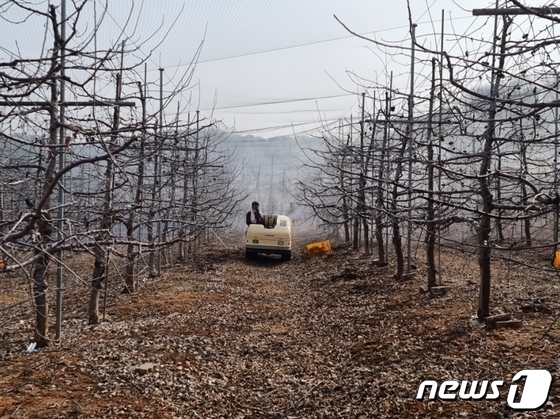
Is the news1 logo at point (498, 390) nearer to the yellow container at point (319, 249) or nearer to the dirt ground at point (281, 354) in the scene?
the dirt ground at point (281, 354)

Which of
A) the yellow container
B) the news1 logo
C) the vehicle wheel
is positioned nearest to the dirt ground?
the news1 logo

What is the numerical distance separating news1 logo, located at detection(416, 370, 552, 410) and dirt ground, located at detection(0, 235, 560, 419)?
3.3 inches

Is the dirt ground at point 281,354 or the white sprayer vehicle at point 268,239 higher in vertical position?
the white sprayer vehicle at point 268,239

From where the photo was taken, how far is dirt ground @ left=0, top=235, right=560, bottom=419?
5230mm

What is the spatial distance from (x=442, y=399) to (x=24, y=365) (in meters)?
4.83

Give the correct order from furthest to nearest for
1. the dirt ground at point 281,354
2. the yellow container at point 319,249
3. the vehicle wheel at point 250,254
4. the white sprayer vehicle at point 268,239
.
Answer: the yellow container at point 319,249
the vehicle wheel at point 250,254
the white sprayer vehicle at point 268,239
the dirt ground at point 281,354

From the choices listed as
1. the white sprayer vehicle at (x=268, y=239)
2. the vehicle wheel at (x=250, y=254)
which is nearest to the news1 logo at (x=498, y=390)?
the white sprayer vehicle at (x=268, y=239)

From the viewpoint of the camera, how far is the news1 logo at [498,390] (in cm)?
446

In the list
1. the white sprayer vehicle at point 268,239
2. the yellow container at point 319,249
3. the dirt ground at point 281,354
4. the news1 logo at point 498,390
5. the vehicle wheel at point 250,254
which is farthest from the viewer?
the yellow container at point 319,249

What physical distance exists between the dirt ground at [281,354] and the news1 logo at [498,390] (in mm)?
83

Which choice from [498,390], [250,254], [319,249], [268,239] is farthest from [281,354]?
[319,249]

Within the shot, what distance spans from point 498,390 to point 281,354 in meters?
3.22

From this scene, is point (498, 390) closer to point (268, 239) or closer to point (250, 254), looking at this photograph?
point (268, 239)

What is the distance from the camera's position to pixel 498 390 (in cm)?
491
